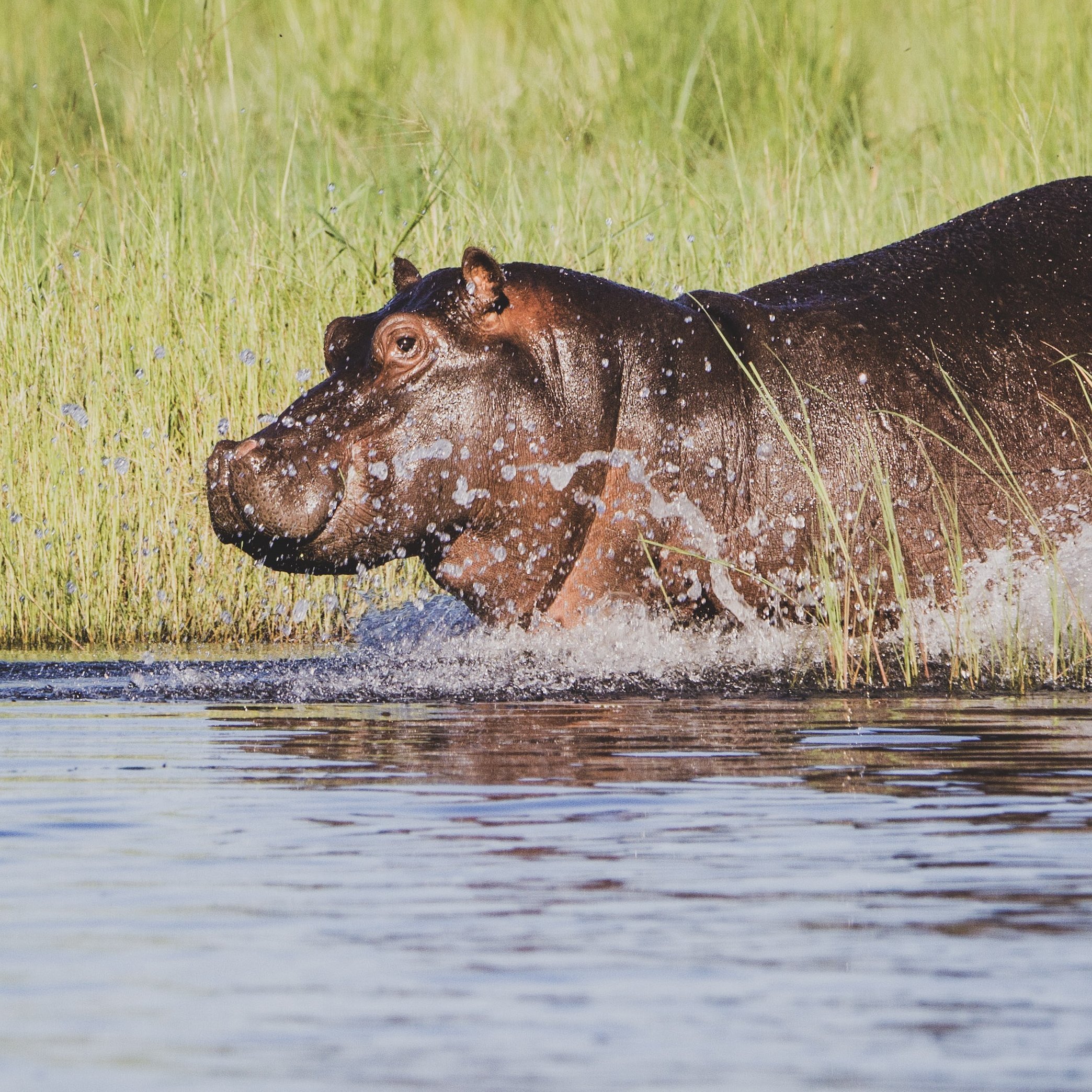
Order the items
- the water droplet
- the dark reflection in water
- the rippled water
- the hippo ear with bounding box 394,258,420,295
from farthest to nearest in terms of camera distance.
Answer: the water droplet < the hippo ear with bounding box 394,258,420,295 < the dark reflection in water < the rippled water

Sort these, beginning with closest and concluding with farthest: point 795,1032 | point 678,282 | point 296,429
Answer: point 795,1032, point 296,429, point 678,282

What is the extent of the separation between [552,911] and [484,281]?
2.76m

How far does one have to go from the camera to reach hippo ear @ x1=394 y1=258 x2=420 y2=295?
5.73 metres

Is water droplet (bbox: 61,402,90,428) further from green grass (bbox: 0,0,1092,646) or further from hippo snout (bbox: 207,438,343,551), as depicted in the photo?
hippo snout (bbox: 207,438,343,551)

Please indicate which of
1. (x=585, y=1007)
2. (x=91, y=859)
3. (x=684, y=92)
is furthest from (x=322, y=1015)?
(x=684, y=92)

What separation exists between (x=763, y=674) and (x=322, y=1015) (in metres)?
3.21

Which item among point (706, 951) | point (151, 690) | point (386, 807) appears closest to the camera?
point (706, 951)

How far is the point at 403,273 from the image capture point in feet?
18.9

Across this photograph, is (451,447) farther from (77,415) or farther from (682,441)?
(77,415)

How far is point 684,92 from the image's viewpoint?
9633mm

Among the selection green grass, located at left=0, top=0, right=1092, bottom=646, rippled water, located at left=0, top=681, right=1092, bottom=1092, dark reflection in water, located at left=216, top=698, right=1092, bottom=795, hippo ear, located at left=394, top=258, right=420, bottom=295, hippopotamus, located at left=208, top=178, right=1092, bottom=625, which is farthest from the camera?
green grass, located at left=0, top=0, right=1092, bottom=646

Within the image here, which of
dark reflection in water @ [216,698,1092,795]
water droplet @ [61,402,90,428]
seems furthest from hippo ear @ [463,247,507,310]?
water droplet @ [61,402,90,428]

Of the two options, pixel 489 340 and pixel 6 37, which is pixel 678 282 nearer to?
pixel 489 340

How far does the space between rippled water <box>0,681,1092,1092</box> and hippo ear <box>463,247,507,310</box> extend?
3.97 feet
